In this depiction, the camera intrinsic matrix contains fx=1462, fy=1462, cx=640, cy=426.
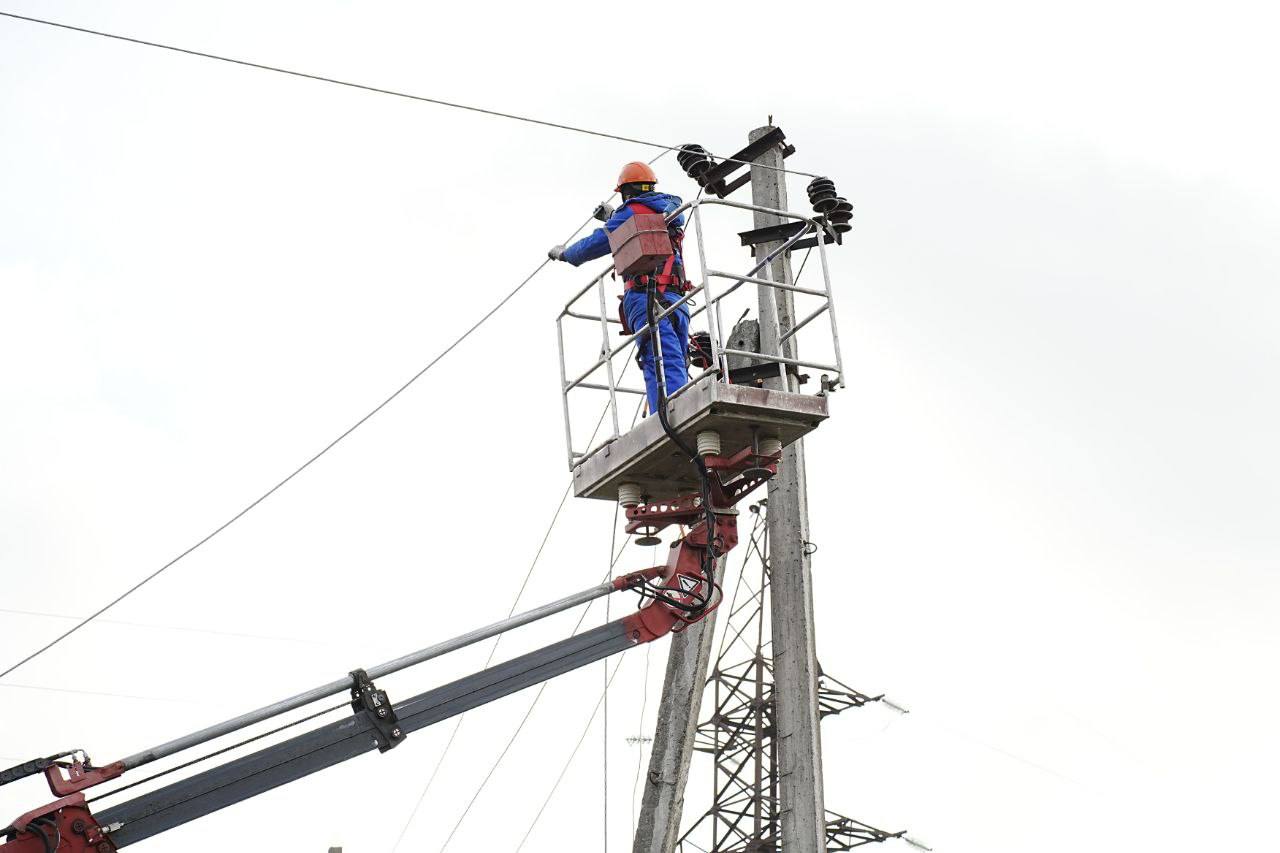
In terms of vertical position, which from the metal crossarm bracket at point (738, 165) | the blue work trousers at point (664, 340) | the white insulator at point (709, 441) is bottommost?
the white insulator at point (709, 441)

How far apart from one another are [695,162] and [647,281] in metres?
2.86

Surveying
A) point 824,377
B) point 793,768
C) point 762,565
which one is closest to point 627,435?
point 824,377

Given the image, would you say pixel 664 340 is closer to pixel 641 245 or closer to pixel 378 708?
pixel 641 245

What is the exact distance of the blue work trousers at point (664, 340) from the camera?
28.0ft

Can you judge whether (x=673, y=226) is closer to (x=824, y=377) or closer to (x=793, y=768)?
(x=824, y=377)

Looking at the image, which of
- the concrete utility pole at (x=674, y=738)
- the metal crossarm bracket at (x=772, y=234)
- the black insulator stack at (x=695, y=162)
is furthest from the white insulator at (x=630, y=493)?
the black insulator stack at (x=695, y=162)

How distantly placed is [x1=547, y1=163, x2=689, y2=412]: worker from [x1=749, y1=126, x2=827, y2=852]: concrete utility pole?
646 mm

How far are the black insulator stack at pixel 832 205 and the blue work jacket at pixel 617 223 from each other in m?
2.54

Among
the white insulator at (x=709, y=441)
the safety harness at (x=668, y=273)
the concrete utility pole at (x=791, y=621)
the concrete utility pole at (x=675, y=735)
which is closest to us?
the white insulator at (x=709, y=441)

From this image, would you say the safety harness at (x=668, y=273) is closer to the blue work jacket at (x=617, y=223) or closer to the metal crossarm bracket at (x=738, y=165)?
the blue work jacket at (x=617, y=223)

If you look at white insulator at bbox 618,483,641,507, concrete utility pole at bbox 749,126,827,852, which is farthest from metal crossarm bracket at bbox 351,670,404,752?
concrete utility pole at bbox 749,126,827,852

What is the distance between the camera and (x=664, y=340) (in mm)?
8602

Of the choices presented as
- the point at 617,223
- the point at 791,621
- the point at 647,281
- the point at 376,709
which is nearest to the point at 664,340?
the point at 647,281

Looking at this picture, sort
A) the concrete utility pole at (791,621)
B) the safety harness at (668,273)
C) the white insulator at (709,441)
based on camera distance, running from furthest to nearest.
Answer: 1. the concrete utility pole at (791,621)
2. the safety harness at (668,273)
3. the white insulator at (709,441)
